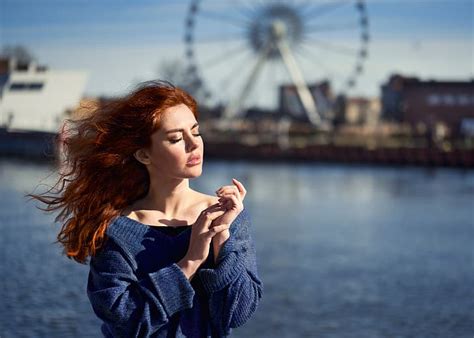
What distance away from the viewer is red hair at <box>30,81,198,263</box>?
208cm

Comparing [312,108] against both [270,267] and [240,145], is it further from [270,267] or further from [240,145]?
[270,267]

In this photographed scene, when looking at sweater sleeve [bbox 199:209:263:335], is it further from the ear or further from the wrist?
the ear

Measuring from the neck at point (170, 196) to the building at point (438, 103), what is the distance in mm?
50227

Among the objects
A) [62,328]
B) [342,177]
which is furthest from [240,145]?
[62,328]

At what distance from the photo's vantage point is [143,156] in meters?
2.14

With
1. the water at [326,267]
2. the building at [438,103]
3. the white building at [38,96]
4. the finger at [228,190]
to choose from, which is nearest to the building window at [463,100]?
the building at [438,103]

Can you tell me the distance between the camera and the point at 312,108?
4934 centimetres

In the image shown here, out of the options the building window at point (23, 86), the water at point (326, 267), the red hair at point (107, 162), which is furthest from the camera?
the water at point (326, 267)

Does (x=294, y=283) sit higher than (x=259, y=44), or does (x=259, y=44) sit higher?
(x=259, y=44)

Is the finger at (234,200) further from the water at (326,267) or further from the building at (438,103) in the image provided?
the building at (438,103)

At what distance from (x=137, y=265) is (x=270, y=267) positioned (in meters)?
14.4

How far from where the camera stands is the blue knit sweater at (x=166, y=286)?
2.02 m

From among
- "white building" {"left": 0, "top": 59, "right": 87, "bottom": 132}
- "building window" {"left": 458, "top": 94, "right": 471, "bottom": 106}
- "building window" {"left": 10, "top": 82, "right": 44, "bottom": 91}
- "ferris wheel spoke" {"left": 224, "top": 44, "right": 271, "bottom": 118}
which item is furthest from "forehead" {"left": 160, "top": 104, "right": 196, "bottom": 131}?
"building window" {"left": 458, "top": 94, "right": 471, "bottom": 106}

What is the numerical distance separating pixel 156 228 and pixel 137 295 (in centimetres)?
13
